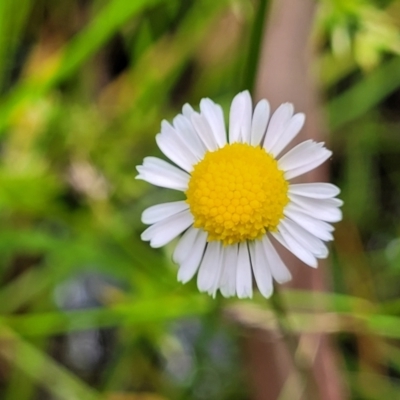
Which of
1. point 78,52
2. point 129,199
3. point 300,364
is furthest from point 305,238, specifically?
point 129,199

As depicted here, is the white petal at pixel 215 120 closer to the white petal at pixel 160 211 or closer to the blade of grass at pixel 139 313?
the white petal at pixel 160 211

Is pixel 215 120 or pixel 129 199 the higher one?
pixel 215 120

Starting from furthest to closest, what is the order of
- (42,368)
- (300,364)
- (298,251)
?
1. (42,368)
2. (300,364)
3. (298,251)

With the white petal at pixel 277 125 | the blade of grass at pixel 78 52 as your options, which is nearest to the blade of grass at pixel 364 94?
the blade of grass at pixel 78 52

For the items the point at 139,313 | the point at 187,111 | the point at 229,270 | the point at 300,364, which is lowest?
the point at 300,364

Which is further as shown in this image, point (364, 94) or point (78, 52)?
point (364, 94)

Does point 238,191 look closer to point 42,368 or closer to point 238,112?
point 238,112
